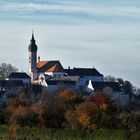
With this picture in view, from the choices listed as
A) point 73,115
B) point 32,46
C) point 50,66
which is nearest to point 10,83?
point 32,46

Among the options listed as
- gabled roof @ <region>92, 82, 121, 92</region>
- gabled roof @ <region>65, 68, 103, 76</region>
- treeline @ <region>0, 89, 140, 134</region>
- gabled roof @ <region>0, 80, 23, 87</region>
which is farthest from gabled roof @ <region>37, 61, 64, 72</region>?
treeline @ <region>0, 89, 140, 134</region>

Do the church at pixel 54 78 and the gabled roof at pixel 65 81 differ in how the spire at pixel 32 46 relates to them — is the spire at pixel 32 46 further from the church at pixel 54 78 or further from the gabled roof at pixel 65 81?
the gabled roof at pixel 65 81

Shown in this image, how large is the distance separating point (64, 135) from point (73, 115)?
4.87 metres

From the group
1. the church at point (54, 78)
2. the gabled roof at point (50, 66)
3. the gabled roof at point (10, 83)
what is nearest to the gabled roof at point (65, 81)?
the church at point (54, 78)

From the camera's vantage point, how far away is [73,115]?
147ft

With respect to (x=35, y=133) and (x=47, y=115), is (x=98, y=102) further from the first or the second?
(x=35, y=133)

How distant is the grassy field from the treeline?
44.2 inches

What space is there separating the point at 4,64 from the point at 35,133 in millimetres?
92349

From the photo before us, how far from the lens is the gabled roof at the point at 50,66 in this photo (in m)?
138

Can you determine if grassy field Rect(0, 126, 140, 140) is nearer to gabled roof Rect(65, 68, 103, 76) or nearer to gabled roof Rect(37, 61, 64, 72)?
gabled roof Rect(37, 61, 64, 72)

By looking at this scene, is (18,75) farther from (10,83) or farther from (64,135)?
(64,135)

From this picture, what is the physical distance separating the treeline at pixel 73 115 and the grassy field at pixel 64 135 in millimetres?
1122

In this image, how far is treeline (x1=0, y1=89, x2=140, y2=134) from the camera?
43.3 m

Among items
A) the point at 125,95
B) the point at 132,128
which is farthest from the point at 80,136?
the point at 125,95
